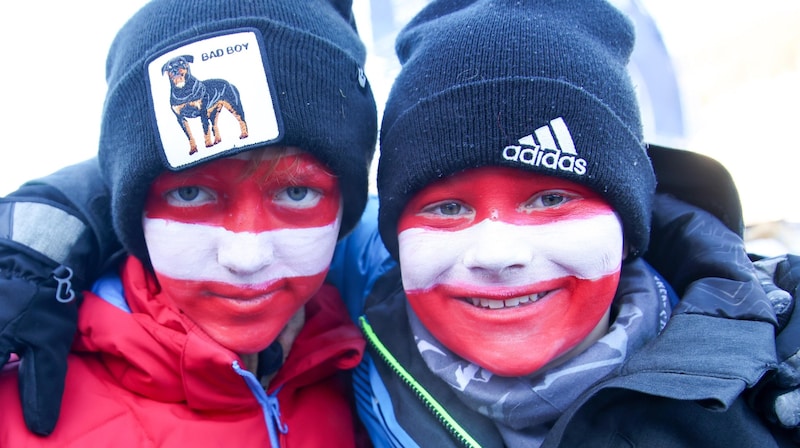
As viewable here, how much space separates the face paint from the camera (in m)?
1.10

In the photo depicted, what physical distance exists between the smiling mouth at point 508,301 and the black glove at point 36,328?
0.76m

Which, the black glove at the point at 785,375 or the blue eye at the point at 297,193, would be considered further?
the blue eye at the point at 297,193

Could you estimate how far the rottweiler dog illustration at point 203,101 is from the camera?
1.10 m

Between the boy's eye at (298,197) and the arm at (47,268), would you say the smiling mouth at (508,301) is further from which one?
the arm at (47,268)

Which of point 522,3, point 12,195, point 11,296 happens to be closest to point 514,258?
point 522,3

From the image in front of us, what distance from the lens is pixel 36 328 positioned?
1.10m

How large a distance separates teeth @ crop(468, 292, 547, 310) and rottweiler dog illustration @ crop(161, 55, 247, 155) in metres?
0.52

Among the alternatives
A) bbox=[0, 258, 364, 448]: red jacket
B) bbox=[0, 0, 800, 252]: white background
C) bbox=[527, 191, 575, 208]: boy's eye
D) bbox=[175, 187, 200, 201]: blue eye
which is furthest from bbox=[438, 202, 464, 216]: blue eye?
bbox=[0, 0, 800, 252]: white background

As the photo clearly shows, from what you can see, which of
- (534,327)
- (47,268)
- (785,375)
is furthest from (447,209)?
(47,268)

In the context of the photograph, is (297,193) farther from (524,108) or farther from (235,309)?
(524,108)

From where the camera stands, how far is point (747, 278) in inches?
44.6

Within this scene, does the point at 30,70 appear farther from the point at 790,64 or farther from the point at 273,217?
the point at 790,64

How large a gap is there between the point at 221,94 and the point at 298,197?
0.77 ft

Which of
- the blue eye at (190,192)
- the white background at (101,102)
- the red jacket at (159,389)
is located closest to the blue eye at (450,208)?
the red jacket at (159,389)
